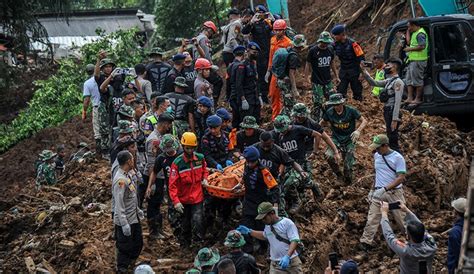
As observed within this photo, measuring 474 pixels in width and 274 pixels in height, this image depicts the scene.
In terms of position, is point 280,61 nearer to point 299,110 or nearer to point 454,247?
point 299,110

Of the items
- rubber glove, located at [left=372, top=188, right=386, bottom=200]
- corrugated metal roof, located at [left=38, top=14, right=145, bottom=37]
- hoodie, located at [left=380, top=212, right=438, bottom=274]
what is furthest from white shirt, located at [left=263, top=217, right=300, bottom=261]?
corrugated metal roof, located at [left=38, top=14, right=145, bottom=37]

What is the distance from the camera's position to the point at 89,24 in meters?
37.1

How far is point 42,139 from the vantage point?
26828mm

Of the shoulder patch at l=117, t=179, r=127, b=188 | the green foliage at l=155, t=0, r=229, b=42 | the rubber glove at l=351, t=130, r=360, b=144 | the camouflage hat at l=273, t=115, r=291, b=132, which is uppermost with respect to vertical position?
the camouflage hat at l=273, t=115, r=291, b=132

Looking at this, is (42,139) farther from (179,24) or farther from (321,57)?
(321,57)

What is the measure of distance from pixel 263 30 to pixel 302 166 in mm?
5500

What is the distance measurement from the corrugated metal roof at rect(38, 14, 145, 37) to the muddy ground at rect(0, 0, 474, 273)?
1612 centimetres

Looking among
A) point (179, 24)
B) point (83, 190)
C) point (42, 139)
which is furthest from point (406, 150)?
point (179, 24)

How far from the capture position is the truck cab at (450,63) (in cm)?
1770

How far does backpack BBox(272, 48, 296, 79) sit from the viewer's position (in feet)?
56.6

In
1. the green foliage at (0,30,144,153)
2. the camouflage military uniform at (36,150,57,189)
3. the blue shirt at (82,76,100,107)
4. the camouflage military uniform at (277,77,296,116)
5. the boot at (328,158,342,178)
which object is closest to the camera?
the boot at (328,158,342,178)

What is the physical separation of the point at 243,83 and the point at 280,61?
2.67ft

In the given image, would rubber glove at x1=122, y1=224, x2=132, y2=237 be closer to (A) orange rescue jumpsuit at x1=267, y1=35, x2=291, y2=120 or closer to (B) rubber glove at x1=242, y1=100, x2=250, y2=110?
(B) rubber glove at x1=242, y1=100, x2=250, y2=110

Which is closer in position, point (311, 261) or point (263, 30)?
point (311, 261)
